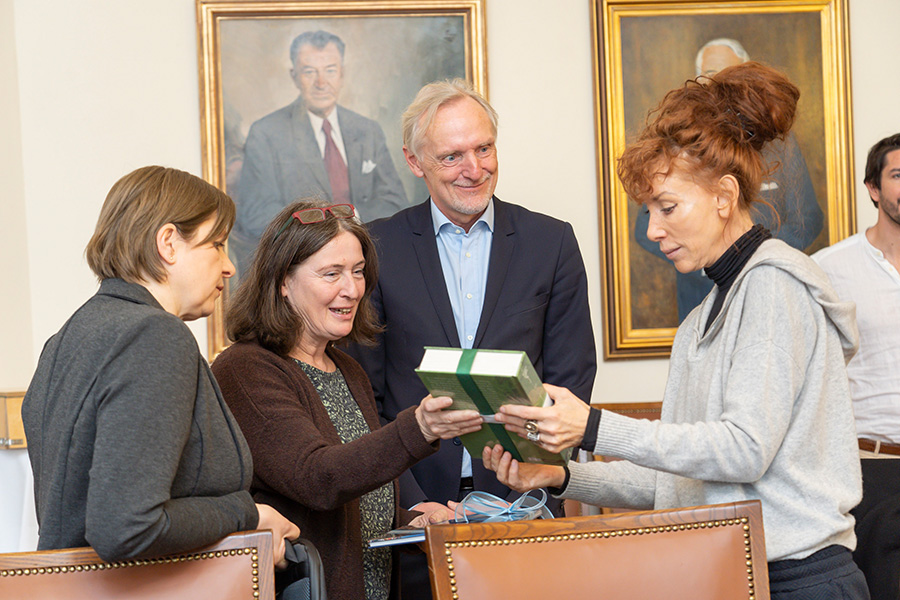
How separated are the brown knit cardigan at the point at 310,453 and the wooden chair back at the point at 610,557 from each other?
0.90 feet

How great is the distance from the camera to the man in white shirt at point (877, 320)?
3166 mm

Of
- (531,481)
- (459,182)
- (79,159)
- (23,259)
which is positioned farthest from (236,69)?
(531,481)

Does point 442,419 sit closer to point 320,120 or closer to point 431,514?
point 431,514

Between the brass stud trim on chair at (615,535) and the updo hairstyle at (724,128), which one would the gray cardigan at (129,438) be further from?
the updo hairstyle at (724,128)

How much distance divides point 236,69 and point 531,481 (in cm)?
271

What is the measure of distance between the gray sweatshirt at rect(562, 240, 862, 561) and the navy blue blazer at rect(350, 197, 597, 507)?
1.10 metres

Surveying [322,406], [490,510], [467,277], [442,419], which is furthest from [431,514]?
[467,277]

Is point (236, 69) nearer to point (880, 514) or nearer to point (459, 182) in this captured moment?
point (459, 182)

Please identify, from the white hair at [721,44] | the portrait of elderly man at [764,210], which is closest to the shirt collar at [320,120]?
the portrait of elderly man at [764,210]

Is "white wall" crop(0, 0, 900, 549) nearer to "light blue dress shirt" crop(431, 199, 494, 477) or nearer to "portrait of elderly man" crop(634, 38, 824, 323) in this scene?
"portrait of elderly man" crop(634, 38, 824, 323)

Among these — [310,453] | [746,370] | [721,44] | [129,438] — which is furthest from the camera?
[721,44]

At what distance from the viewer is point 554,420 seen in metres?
1.67

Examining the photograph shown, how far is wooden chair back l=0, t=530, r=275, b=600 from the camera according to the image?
151 centimetres

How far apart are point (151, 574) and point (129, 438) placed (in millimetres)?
307
